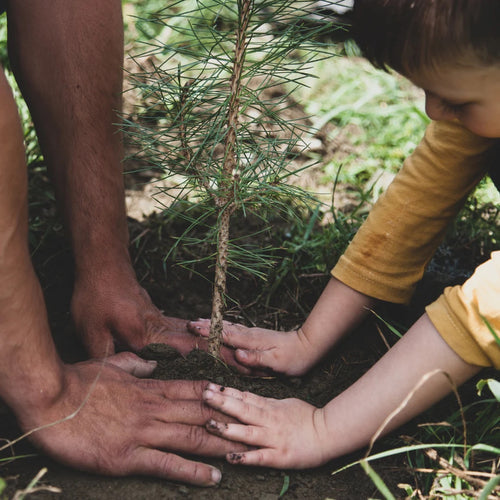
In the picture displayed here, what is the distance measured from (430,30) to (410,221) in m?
0.64

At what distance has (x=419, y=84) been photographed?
1353 millimetres

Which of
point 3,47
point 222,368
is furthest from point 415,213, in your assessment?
point 3,47

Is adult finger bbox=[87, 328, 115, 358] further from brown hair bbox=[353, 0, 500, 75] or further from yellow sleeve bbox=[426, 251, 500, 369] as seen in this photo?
brown hair bbox=[353, 0, 500, 75]

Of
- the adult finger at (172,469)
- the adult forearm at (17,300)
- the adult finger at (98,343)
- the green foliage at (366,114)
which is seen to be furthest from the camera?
the green foliage at (366,114)

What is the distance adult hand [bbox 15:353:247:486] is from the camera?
1.27 m

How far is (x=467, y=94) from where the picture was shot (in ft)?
4.29

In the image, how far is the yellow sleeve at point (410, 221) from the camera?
168cm

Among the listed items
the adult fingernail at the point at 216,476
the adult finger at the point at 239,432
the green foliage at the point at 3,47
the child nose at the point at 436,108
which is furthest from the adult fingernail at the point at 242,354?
the green foliage at the point at 3,47

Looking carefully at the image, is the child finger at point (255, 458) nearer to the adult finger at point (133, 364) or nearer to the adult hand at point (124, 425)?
the adult hand at point (124, 425)

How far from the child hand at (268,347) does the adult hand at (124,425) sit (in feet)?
0.75

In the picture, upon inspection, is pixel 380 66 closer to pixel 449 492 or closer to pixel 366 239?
pixel 366 239

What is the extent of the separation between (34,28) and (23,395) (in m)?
0.98

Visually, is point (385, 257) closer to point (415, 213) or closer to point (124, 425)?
point (415, 213)

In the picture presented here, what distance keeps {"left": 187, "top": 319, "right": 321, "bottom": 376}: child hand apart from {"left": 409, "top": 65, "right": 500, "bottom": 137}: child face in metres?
0.73
